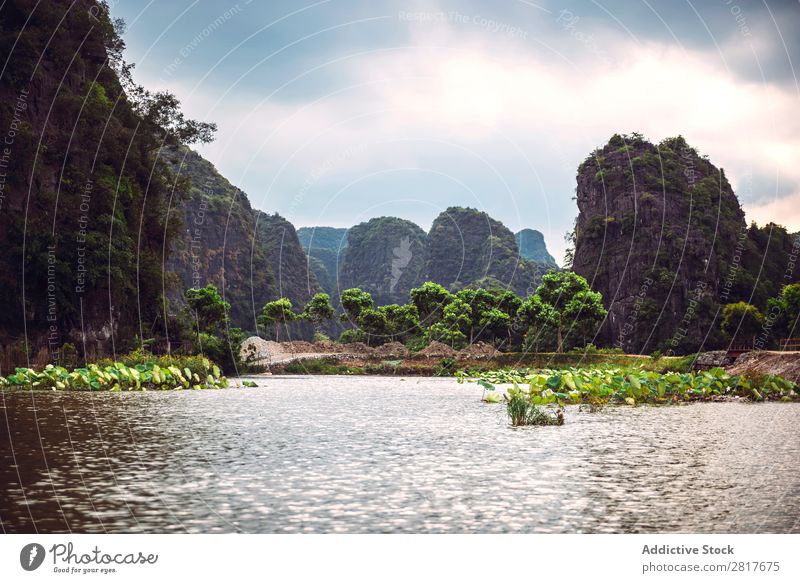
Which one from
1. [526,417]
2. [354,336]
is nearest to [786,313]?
[526,417]

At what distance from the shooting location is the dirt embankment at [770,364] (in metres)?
36.5

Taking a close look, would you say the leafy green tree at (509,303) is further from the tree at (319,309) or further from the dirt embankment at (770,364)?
the dirt embankment at (770,364)

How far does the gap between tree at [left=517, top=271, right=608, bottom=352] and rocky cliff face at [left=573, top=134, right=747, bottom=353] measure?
14016 mm

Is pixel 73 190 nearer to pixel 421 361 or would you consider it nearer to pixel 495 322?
pixel 421 361

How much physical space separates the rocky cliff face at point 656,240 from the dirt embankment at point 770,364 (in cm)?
5160

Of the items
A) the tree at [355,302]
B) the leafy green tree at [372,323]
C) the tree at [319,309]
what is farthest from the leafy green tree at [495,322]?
the tree at [319,309]

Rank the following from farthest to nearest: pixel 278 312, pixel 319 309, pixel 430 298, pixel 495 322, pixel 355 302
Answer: pixel 355 302 → pixel 430 298 → pixel 278 312 → pixel 319 309 → pixel 495 322

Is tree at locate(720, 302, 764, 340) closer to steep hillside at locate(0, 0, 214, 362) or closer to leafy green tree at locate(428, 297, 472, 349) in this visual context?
leafy green tree at locate(428, 297, 472, 349)

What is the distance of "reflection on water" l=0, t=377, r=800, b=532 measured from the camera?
9.41m

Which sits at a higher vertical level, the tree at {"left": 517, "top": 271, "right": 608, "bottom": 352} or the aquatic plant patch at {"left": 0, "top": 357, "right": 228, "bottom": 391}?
the tree at {"left": 517, "top": 271, "right": 608, "bottom": 352}

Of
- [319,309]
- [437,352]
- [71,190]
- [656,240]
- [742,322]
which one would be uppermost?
[656,240]

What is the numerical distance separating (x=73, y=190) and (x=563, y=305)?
58.7 m

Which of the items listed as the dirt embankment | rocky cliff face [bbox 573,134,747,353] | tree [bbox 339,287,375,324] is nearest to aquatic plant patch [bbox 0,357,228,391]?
the dirt embankment

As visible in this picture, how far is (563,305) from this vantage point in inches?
3524
